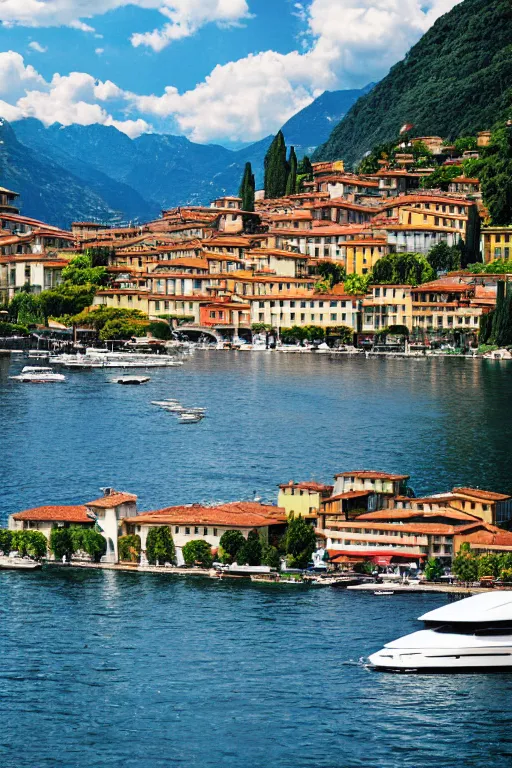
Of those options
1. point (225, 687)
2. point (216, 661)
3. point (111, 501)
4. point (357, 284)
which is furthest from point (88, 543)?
point (357, 284)

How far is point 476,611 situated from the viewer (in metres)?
32.3

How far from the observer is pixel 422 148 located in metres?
131

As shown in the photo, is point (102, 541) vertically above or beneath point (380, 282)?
beneath

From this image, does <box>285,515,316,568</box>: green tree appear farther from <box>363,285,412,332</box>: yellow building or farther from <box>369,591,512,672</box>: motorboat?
<box>363,285,412,332</box>: yellow building

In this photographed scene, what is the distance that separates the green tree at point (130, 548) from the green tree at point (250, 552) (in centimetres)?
265

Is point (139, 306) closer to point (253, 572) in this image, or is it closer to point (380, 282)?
point (380, 282)

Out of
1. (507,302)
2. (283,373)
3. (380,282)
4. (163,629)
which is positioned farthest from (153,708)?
(380,282)

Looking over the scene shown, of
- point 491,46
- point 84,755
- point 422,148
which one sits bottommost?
point 84,755

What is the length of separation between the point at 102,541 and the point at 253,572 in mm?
4169

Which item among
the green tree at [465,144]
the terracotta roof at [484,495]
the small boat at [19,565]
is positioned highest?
the green tree at [465,144]

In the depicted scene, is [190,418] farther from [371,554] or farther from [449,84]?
Result: [449,84]

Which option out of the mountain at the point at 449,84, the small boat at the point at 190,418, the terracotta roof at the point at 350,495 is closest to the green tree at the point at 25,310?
the mountain at the point at 449,84

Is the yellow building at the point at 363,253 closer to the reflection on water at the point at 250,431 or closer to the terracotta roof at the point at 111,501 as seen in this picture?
the reflection on water at the point at 250,431

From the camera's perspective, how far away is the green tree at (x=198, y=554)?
40.0 meters
